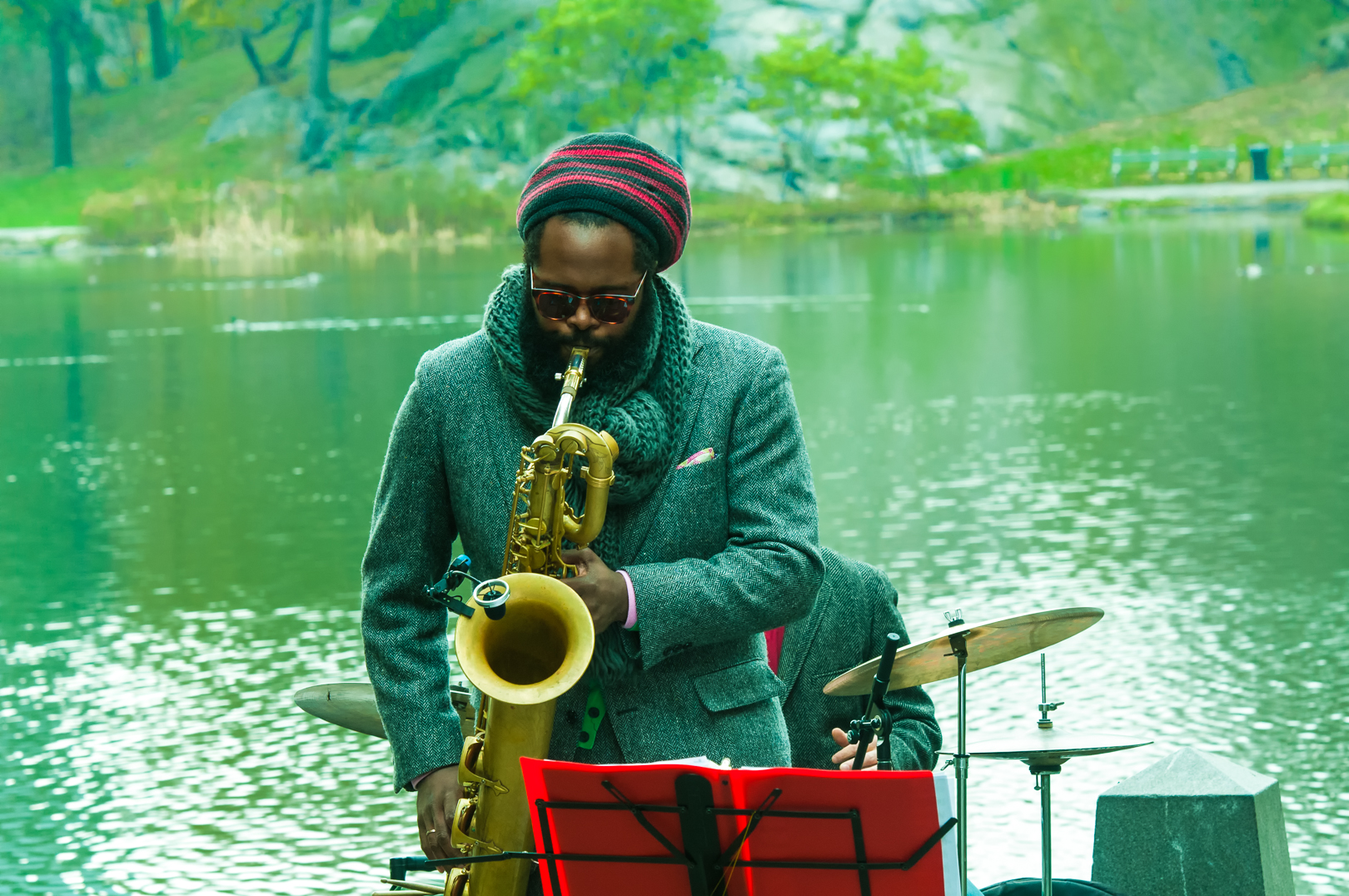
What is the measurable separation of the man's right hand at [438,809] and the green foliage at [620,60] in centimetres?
4923

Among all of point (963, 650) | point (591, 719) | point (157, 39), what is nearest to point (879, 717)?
point (963, 650)

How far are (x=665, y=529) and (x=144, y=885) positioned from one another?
293cm

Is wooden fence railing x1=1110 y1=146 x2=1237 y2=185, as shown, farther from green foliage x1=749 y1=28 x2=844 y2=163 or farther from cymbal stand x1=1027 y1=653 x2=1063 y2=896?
cymbal stand x1=1027 y1=653 x2=1063 y2=896

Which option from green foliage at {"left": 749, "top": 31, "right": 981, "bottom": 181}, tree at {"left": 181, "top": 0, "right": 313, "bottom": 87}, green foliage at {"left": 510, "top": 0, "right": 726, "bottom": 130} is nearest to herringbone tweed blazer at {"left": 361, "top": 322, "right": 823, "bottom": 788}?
green foliage at {"left": 749, "top": 31, "right": 981, "bottom": 181}

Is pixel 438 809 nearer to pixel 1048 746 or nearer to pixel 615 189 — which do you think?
pixel 615 189

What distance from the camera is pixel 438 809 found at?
2.75 m

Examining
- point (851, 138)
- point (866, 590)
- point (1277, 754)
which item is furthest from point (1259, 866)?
point (851, 138)

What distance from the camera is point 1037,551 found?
8680 mm

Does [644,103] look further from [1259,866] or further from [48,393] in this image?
[1259,866]

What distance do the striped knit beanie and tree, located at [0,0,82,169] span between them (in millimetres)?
57328

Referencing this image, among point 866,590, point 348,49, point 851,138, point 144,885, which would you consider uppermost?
point 348,49

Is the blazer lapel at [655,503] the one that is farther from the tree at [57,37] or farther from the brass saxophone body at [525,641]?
the tree at [57,37]

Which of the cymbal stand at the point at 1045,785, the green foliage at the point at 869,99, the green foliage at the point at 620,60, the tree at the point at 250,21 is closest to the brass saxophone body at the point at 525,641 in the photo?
the cymbal stand at the point at 1045,785

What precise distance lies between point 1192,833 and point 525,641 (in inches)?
81.8
